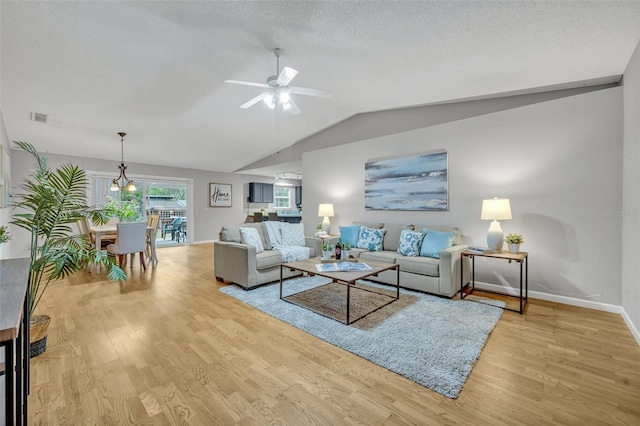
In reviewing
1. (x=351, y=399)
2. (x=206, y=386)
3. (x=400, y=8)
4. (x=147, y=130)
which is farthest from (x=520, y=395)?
(x=147, y=130)

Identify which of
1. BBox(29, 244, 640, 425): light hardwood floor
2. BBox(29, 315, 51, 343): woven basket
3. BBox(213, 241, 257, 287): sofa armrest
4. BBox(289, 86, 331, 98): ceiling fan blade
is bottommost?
BBox(29, 244, 640, 425): light hardwood floor

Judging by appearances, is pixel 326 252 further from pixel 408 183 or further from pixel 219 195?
pixel 219 195

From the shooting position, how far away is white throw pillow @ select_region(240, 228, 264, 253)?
3.94m

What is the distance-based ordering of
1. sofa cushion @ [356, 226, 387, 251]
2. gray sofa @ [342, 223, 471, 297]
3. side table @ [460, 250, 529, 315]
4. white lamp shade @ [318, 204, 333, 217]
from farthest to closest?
white lamp shade @ [318, 204, 333, 217], sofa cushion @ [356, 226, 387, 251], gray sofa @ [342, 223, 471, 297], side table @ [460, 250, 529, 315]

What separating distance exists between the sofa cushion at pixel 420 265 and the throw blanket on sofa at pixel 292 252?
1.38m

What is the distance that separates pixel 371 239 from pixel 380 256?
0.50m

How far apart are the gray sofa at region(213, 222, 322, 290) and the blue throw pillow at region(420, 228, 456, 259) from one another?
1.95 meters

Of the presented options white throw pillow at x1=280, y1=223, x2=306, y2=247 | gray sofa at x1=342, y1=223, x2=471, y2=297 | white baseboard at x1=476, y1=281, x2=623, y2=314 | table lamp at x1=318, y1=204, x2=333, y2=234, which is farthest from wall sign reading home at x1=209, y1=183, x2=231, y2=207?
white baseboard at x1=476, y1=281, x2=623, y2=314

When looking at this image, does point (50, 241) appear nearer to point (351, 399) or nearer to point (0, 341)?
point (0, 341)

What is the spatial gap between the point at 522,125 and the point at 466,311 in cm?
244

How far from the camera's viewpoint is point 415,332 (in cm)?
250

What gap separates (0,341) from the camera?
0.79 metres

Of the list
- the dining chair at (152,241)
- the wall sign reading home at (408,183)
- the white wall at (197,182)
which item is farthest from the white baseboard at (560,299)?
the white wall at (197,182)

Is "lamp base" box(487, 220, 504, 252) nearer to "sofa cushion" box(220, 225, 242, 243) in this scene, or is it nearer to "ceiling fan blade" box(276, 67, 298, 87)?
"ceiling fan blade" box(276, 67, 298, 87)
